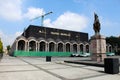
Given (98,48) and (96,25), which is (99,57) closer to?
(98,48)

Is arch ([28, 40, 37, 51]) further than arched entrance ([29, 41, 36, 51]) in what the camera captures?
No

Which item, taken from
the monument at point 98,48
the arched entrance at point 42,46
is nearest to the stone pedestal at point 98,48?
the monument at point 98,48

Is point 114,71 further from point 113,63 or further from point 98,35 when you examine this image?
point 98,35

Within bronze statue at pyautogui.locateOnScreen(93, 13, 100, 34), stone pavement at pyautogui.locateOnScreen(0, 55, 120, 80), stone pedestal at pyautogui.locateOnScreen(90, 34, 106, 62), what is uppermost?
bronze statue at pyautogui.locateOnScreen(93, 13, 100, 34)

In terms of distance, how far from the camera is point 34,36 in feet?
207

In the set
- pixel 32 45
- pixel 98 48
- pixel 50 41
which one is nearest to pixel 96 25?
pixel 98 48

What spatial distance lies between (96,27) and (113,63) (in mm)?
14154

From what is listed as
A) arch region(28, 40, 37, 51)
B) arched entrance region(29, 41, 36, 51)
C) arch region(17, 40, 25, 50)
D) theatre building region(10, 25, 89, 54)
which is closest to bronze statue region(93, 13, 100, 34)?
theatre building region(10, 25, 89, 54)

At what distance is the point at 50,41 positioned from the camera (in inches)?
2509

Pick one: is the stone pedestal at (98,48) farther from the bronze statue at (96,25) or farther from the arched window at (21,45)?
the arched window at (21,45)

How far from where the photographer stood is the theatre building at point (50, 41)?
60.6m

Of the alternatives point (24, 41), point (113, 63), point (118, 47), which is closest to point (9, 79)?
point (113, 63)

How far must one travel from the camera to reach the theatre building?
60562 mm

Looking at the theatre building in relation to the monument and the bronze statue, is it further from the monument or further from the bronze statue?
the monument
